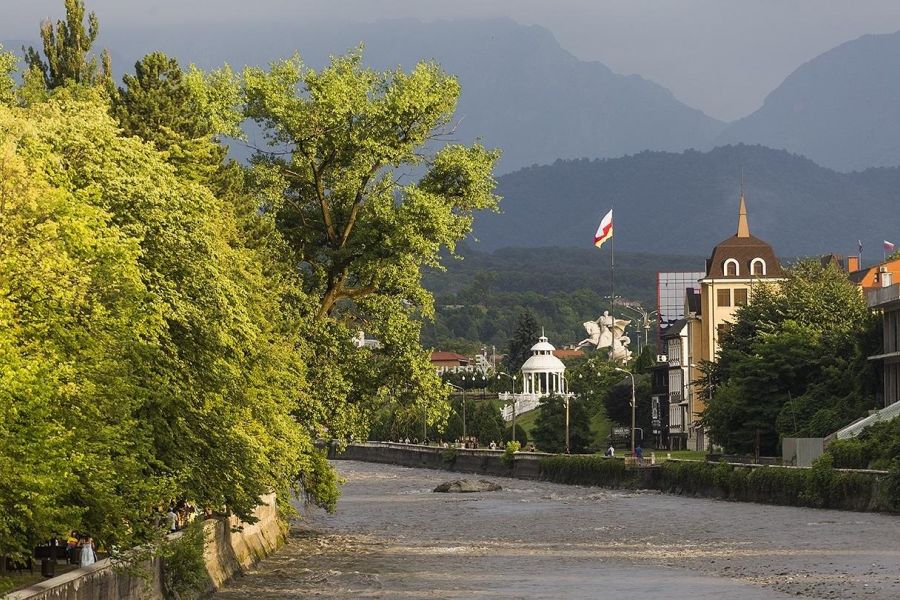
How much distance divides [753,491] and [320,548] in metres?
32.5

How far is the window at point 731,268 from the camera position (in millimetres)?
151250

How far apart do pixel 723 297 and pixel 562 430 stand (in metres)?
19.4

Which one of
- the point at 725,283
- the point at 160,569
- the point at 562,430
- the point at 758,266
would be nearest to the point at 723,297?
the point at 725,283

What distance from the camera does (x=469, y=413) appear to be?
194m

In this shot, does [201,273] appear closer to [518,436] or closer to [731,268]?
[731,268]

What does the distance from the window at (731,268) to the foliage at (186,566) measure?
11364 centimetres

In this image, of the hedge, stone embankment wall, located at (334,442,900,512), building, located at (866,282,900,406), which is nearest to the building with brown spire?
stone embankment wall, located at (334,442,900,512)

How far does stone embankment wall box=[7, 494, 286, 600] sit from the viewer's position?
1189 inches

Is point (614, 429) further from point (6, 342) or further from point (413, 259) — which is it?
point (6, 342)

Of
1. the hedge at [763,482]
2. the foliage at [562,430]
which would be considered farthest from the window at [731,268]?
the hedge at [763,482]

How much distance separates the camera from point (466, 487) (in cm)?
12081

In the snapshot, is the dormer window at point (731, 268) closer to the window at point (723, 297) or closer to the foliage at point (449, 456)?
the window at point (723, 297)

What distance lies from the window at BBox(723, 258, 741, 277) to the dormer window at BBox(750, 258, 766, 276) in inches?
52.5

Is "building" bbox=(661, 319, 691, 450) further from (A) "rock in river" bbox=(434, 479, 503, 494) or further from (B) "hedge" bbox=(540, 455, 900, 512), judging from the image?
(B) "hedge" bbox=(540, 455, 900, 512)
